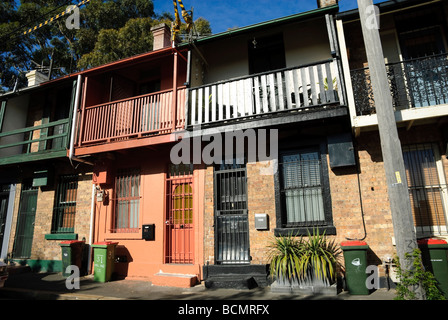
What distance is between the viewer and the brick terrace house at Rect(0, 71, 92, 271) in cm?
969

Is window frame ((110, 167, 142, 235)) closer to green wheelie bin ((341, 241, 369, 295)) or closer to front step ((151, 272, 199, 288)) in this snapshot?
front step ((151, 272, 199, 288))

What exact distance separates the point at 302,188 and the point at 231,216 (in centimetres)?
196

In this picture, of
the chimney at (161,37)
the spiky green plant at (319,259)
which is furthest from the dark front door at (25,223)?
the spiky green plant at (319,259)

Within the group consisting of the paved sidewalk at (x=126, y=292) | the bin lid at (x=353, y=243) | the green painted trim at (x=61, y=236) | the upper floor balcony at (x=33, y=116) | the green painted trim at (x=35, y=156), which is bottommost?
the paved sidewalk at (x=126, y=292)

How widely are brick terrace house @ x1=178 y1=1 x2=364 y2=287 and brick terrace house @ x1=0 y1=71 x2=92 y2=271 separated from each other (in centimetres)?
471

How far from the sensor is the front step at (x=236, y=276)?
657 cm

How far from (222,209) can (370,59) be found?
4.84m

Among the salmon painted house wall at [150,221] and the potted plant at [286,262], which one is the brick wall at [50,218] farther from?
the potted plant at [286,262]

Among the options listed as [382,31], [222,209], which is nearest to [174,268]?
[222,209]

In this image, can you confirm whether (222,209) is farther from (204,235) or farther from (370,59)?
(370,59)

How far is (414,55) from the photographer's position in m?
7.29

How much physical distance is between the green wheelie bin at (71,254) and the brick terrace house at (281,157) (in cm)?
410

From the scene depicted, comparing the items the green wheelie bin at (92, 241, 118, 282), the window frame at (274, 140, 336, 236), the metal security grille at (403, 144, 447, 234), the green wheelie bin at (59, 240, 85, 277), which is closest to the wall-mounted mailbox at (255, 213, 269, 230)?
the window frame at (274, 140, 336, 236)

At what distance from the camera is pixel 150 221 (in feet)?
27.6
